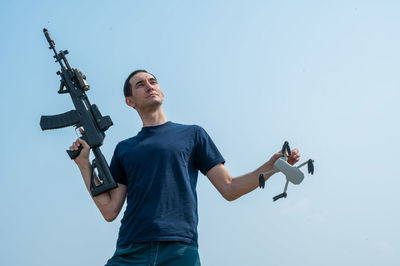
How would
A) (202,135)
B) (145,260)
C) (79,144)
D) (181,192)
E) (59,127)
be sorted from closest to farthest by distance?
(145,260) → (181,192) → (202,135) → (79,144) → (59,127)

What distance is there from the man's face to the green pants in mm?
1625

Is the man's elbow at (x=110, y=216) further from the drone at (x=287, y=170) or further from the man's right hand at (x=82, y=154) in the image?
the drone at (x=287, y=170)

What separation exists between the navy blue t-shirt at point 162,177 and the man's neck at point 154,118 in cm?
10

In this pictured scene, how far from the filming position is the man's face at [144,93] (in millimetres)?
5164

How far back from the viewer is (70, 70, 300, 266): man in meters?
4.18

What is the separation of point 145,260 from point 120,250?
32 centimetres

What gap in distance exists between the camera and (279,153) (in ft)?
14.2

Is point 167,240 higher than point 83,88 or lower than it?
lower

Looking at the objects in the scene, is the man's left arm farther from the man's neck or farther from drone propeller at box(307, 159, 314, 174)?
the man's neck

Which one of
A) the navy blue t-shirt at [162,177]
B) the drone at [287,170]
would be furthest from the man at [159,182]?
the drone at [287,170]

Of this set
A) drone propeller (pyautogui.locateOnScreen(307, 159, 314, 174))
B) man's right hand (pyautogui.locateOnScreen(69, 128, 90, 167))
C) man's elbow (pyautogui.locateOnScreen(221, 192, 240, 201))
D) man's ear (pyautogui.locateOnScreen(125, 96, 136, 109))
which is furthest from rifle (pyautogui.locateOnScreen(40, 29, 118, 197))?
drone propeller (pyautogui.locateOnScreen(307, 159, 314, 174))

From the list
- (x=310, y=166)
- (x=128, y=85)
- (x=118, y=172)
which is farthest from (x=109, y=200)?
(x=310, y=166)

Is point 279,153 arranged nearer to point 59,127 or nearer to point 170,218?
point 170,218

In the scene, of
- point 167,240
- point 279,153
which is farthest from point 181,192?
point 279,153
